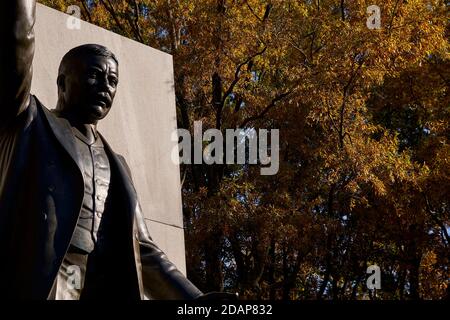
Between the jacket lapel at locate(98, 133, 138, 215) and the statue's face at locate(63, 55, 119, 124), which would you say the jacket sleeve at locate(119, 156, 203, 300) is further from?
the statue's face at locate(63, 55, 119, 124)

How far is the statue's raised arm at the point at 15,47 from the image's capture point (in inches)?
170

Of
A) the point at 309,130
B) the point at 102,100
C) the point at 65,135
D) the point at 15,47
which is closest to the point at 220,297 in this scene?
the point at 65,135

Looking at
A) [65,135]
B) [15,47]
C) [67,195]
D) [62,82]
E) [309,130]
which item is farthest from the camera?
[309,130]

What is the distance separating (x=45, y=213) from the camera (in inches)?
176

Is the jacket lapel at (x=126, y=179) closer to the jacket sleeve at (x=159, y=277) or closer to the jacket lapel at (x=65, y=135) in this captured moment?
the jacket sleeve at (x=159, y=277)

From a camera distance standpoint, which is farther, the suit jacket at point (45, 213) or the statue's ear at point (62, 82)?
the statue's ear at point (62, 82)

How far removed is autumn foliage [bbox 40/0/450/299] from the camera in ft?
52.0

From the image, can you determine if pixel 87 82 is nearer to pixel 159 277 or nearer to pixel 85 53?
pixel 85 53

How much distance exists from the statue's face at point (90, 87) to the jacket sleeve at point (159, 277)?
590 millimetres

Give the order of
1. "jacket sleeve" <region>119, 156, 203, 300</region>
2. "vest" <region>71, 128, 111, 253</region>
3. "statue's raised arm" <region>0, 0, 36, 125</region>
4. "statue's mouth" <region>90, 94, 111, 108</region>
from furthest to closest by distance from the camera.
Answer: "statue's mouth" <region>90, 94, 111, 108</region>
"jacket sleeve" <region>119, 156, 203, 300</region>
"vest" <region>71, 128, 111, 253</region>
"statue's raised arm" <region>0, 0, 36, 125</region>

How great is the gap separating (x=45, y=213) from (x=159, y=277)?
808 mm

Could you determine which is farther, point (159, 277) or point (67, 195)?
point (159, 277)

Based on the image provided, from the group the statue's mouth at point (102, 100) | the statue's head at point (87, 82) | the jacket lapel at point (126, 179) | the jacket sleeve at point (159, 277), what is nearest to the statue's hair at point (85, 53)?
the statue's head at point (87, 82)

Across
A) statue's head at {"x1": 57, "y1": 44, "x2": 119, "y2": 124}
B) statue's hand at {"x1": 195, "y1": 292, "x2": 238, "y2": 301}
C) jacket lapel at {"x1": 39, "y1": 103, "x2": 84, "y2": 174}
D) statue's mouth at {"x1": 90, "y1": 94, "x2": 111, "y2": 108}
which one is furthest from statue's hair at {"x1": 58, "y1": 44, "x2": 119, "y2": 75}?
statue's hand at {"x1": 195, "y1": 292, "x2": 238, "y2": 301}
